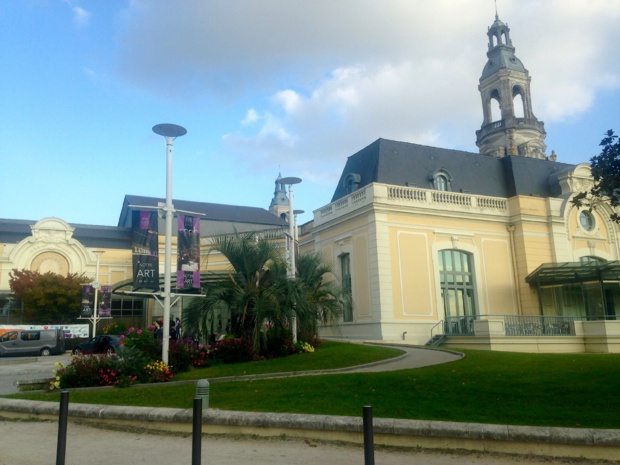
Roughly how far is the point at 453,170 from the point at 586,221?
27.1ft

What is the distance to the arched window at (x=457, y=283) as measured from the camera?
27.3 meters

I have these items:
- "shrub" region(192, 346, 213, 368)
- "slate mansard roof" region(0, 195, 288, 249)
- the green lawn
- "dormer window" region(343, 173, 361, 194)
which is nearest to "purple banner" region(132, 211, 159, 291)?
"shrub" region(192, 346, 213, 368)

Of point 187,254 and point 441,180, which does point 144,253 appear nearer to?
point 187,254

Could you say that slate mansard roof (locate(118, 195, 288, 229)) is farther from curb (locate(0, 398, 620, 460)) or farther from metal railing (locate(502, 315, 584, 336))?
curb (locate(0, 398, 620, 460))

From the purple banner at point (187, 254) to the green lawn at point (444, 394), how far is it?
3044 mm

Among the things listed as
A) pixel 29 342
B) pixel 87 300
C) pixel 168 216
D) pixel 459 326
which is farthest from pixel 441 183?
pixel 29 342

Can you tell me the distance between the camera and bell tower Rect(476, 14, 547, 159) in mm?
53688

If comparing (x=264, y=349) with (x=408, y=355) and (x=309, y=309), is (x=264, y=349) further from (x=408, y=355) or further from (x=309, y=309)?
(x=408, y=355)

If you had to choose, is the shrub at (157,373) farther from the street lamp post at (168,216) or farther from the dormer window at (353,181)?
the dormer window at (353,181)

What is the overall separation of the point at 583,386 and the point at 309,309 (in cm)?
856

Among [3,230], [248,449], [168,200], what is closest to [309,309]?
[168,200]

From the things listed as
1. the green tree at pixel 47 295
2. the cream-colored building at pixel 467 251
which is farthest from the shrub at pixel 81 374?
the green tree at pixel 47 295

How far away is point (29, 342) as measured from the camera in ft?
101

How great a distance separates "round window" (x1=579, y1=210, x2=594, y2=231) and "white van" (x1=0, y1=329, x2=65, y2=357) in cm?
3030
